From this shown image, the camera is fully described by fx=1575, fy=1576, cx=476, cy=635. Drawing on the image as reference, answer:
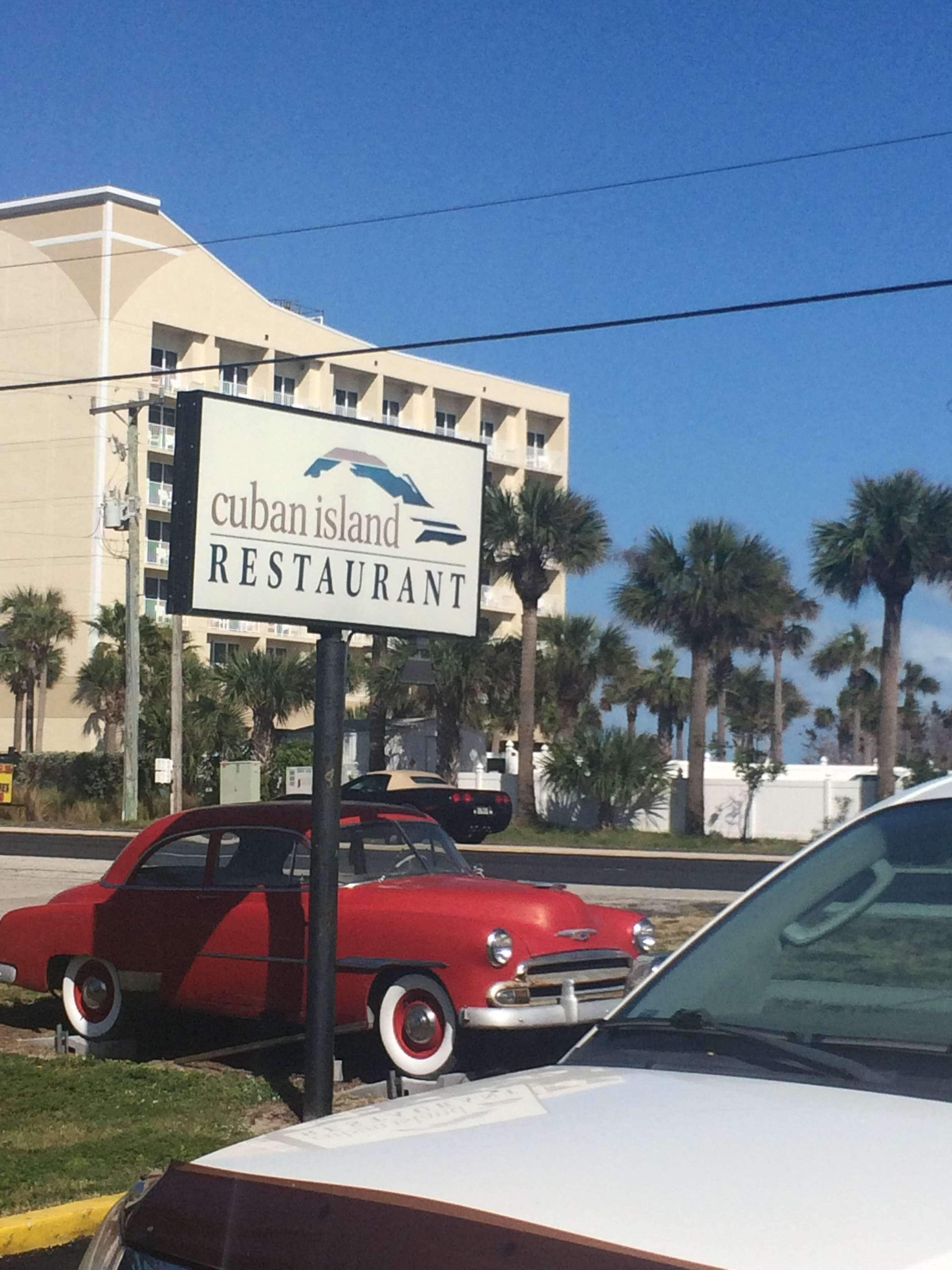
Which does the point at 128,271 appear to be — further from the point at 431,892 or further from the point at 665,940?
the point at 431,892

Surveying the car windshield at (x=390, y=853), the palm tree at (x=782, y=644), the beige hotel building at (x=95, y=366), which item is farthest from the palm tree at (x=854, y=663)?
the car windshield at (x=390, y=853)

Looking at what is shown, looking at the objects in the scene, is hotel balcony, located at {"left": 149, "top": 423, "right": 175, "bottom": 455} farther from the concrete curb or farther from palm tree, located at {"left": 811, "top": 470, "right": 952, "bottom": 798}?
the concrete curb

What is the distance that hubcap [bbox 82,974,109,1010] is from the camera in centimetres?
1009

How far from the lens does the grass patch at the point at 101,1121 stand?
682cm

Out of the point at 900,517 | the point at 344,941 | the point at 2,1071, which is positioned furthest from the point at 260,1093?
the point at 900,517

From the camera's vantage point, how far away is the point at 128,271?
6406cm

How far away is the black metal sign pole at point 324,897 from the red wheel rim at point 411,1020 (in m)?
0.90

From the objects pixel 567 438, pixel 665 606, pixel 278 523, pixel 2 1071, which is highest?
pixel 567 438

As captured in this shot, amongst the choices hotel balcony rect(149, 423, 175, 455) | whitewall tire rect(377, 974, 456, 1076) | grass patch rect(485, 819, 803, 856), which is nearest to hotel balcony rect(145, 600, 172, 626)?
hotel balcony rect(149, 423, 175, 455)

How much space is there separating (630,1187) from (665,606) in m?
43.2

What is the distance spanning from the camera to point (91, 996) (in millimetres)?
10141

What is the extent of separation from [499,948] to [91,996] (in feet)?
10.2

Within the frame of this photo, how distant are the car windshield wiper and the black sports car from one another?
31.7 m

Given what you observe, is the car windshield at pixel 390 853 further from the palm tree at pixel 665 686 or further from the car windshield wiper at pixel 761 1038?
the palm tree at pixel 665 686
